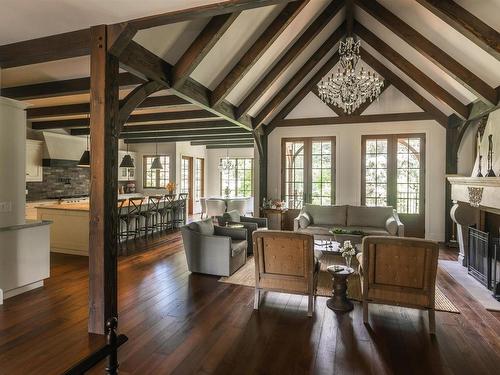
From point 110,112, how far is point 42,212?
448 centimetres

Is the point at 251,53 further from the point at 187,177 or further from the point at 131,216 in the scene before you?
the point at 187,177

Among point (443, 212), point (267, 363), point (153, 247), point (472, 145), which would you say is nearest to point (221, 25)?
point (267, 363)

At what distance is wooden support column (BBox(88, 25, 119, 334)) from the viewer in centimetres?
278

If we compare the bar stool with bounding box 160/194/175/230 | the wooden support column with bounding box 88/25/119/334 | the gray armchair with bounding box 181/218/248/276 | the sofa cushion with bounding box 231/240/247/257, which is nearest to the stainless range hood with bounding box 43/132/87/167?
the bar stool with bounding box 160/194/175/230

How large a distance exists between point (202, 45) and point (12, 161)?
8.95 feet

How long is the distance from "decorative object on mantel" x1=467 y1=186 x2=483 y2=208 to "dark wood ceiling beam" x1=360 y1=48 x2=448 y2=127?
269 centimetres

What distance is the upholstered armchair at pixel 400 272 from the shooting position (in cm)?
296

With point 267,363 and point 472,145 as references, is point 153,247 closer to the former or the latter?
point 267,363

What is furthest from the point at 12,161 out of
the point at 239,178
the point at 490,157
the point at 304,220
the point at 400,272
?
the point at 239,178

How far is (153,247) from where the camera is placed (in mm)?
6453

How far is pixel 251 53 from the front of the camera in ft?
15.5

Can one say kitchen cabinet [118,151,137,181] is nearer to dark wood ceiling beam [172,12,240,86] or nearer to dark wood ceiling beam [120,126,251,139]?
dark wood ceiling beam [120,126,251,139]

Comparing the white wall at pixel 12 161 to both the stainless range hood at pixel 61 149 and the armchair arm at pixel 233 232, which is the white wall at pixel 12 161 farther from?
the stainless range hood at pixel 61 149

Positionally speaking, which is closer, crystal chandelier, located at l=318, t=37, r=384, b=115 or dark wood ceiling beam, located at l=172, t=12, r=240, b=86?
dark wood ceiling beam, located at l=172, t=12, r=240, b=86
